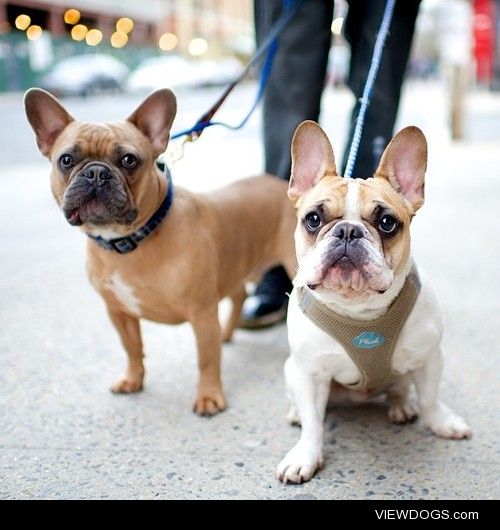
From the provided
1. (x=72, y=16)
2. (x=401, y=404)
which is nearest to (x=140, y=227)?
(x=401, y=404)

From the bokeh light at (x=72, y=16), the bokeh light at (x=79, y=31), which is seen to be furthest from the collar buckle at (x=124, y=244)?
the bokeh light at (x=79, y=31)

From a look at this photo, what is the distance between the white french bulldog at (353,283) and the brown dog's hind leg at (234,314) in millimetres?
957

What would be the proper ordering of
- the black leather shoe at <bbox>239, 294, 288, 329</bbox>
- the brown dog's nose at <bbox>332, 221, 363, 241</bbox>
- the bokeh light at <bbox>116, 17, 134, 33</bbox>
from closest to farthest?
the brown dog's nose at <bbox>332, 221, 363, 241</bbox>
the black leather shoe at <bbox>239, 294, 288, 329</bbox>
the bokeh light at <bbox>116, 17, 134, 33</bbox>

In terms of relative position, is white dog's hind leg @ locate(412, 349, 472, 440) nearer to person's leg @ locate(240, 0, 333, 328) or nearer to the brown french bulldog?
the brown french bulldog

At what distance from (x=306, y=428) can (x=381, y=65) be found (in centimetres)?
170

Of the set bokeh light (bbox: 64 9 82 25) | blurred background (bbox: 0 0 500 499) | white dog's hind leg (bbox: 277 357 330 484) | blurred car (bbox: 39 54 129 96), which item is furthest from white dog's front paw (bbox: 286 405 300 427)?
bokeh light (bbox: 64 9 82 25)

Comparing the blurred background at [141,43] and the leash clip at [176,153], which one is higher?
the leash clip at [176,153]

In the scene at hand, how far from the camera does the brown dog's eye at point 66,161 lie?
2275mm

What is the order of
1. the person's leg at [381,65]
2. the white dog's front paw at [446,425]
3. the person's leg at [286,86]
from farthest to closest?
the person's leg at [286,86] < the person's leg at [381,65] < the white dog's front paw at [446,425]

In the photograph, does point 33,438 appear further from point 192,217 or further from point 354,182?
point 354,182

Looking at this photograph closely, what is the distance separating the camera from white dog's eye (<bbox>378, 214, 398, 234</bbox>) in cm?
191

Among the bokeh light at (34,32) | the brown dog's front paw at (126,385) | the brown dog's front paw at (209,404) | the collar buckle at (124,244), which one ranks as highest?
the collar buckle at (124,244)

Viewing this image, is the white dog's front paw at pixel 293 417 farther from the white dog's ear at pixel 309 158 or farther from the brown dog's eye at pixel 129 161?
the brown dog's eye at pixel 129 161

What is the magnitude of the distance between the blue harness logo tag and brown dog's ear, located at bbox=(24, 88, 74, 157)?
49.3 inches
